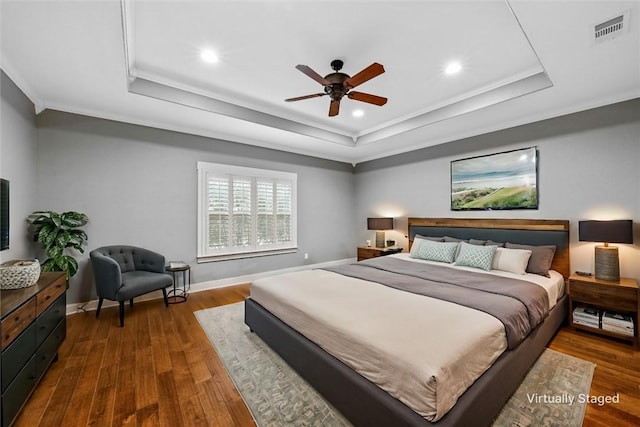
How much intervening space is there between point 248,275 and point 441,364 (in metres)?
4.20

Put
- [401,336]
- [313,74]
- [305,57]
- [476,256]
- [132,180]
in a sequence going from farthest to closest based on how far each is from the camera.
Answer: [132,180], [476,256], [305,57], [313,74], [401,336]

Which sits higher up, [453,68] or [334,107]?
[453,68]

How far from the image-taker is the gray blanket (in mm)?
2098

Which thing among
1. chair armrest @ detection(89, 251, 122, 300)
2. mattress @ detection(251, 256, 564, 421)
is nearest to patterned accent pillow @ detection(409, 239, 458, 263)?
mattress @ detection(251, 256, 564, 421)

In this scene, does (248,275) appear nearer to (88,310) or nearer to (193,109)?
(88,310)

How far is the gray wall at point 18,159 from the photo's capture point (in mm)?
2568

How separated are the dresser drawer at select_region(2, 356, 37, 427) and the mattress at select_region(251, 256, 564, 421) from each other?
1715 mm

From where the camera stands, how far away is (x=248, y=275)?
5.07m

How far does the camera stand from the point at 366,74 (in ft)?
7.79

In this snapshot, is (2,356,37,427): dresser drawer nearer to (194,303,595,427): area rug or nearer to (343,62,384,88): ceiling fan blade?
(194,303,595,427): area rug

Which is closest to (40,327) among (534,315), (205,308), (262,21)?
(205,308)

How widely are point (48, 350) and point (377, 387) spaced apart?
8.63ft

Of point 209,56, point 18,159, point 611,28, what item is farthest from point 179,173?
point 611,28

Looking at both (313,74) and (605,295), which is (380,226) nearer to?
(605,295)
